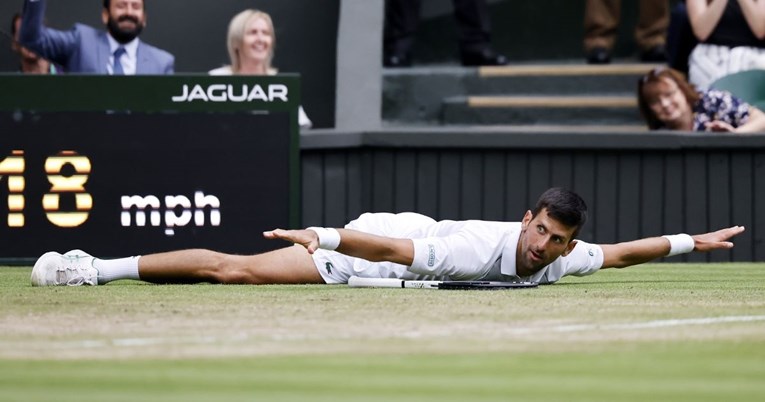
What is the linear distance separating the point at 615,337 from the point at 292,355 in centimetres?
146

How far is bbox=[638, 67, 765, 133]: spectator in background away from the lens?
13156mm

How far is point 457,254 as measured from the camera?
28.8 ft

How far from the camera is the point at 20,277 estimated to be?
1033cm

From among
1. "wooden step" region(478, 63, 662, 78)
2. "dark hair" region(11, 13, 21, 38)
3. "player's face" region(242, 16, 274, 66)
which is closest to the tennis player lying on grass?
"player's face" region(242, 16, 274, 66)

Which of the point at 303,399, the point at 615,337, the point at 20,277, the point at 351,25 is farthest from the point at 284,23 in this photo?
the point at 303,399

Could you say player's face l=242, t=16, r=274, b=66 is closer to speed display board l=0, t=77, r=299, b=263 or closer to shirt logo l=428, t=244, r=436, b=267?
speed display board l=0, t=77, r=299, b=263

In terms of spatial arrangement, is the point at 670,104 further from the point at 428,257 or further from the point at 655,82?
the point at 428,257

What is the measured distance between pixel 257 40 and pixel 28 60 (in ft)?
6.44

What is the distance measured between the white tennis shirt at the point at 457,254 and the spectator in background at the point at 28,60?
14.3 ft

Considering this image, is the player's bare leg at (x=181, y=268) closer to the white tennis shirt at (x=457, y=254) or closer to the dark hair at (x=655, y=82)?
the white tennis shirt at (x=457, y=254)

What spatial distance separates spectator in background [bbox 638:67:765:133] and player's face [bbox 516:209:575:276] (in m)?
4.56

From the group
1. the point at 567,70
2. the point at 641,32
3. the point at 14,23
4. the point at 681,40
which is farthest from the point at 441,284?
the point at 641,32

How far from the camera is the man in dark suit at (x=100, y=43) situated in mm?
12703

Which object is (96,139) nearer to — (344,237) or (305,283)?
(305,283)
